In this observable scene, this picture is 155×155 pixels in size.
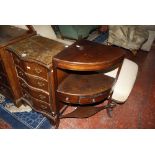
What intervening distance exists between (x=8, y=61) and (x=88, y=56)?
116cm

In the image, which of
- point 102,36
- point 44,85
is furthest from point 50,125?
point 102,36

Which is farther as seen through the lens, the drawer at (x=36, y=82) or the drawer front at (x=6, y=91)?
the drawer front at (x=6, y=91)

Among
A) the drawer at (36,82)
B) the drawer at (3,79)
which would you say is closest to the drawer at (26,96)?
the drawer at (3,79)

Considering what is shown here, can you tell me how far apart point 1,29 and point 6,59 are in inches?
22.9

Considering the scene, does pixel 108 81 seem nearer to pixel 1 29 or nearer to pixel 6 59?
pixel 6 59

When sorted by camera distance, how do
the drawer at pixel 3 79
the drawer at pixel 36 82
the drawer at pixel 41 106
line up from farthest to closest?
1. the drawer at pixel 3 79
2. the drawer at pixel 41 106
3. the drawer at pixel 36 82

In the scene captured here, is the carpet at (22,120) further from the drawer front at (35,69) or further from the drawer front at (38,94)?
the drawer front at (35,69)

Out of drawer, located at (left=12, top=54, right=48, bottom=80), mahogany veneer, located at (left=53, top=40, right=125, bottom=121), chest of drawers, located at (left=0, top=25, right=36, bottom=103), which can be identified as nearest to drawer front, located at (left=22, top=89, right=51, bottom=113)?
chest of drawers, located at (left=0, top=25, right=36, bottom=103)

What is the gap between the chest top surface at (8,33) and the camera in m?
2.30

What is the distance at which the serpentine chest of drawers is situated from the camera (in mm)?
2021

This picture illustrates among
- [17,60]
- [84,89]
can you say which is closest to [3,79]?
[17,60]

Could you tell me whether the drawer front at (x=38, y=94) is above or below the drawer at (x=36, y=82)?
below

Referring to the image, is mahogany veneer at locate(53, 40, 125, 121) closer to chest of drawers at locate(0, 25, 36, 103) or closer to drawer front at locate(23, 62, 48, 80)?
drawer front at locate(23, 62, 48, 80)
